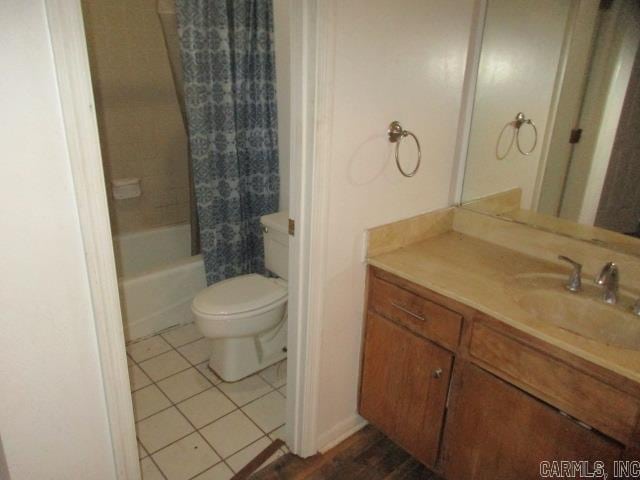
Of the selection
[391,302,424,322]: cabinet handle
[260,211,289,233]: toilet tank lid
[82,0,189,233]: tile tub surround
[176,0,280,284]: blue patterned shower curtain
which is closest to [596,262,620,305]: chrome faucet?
[391,302,424,322]: cabinet handle

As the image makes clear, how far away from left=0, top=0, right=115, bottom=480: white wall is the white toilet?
908 mm

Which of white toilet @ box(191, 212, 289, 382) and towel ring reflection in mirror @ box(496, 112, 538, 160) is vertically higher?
towel ring reflection in mirror @ box(496, 112, 538, 160)

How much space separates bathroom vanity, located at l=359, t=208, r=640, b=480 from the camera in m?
1.08

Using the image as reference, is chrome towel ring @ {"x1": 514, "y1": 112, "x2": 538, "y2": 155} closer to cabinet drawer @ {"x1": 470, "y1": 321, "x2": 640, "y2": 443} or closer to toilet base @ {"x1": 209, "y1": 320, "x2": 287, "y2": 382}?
cabinet drawer @ {"x1": 470, "y1": 321, "x2": 640, "y2": 443}

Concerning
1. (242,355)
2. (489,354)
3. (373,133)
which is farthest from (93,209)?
(242,355)

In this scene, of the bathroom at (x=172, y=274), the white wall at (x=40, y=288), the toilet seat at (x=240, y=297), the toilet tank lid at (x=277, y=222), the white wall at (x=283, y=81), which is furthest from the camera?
the white wall at (x=283, y=81)

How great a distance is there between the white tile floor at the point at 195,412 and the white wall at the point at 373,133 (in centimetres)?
35

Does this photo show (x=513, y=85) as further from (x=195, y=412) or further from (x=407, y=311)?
(x=195, y=412)

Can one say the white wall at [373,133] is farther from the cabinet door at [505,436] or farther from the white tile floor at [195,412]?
the cabinet door at [505,436]

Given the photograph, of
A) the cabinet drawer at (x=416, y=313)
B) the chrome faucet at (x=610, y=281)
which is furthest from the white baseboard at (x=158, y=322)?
the chrome faucet at (x=610, y=281)

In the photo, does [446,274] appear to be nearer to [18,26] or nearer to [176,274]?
[18,26]

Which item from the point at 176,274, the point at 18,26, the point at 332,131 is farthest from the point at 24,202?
the point at 176,274

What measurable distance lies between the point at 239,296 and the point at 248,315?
0.11 metres

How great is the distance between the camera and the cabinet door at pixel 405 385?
1.46 meters
